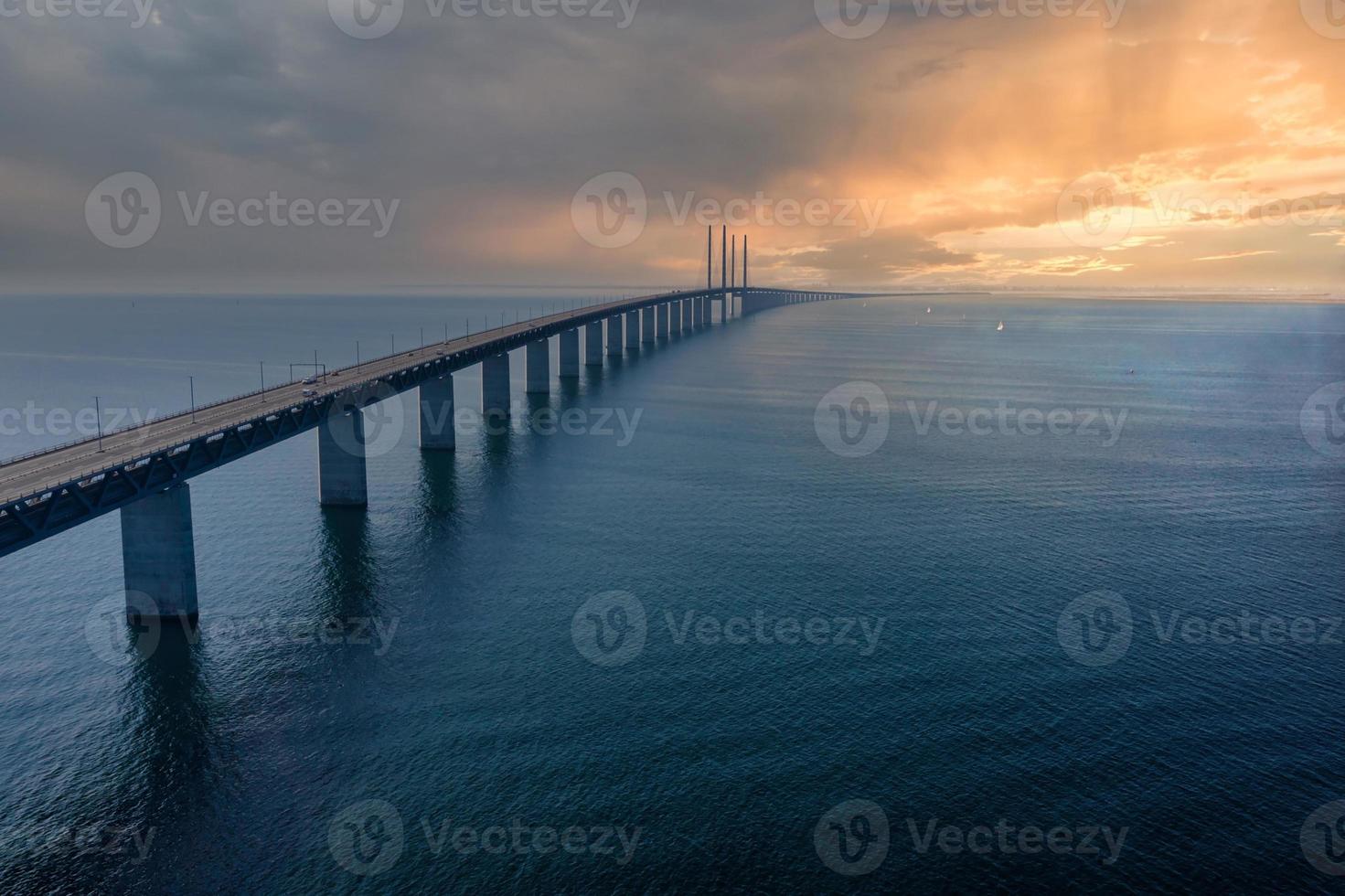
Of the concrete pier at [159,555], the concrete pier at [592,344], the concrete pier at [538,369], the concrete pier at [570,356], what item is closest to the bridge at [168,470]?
the concrete pier at [159,555]

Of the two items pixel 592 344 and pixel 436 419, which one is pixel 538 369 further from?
pixel 436 419

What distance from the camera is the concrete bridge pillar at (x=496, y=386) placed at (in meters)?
129

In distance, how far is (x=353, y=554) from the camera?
2494 inches

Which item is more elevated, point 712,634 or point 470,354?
point 470,354

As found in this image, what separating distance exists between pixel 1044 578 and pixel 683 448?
4940cm

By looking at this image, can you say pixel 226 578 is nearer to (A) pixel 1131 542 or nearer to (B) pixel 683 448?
(B) pixel 683 448

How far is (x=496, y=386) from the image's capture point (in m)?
130

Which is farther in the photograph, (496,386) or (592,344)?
(592,344)

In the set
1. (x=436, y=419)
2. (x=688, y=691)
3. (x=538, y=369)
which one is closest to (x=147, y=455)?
(x=688, y=691)

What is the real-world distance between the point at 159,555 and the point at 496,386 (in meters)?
81.4

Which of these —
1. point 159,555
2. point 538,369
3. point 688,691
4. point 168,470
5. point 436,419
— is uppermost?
A: point 538,369

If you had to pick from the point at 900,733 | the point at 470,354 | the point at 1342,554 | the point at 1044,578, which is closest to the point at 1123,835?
the point at 900,733

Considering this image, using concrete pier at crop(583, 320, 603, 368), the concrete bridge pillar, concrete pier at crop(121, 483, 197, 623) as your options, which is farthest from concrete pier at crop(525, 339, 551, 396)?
concrete pier at crop(121, 483, 197, 623)

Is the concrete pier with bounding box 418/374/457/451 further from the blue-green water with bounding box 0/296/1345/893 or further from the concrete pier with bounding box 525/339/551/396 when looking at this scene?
the concrete pier with bounding box 525/339/551/396
